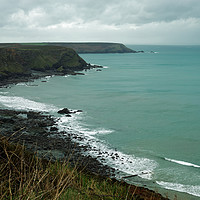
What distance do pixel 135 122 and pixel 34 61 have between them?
210ft

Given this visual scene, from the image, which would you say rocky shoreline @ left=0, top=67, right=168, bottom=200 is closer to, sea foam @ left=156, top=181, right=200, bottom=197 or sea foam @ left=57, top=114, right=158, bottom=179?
sea foam @ left=57, top=114, right=158, bottom=179

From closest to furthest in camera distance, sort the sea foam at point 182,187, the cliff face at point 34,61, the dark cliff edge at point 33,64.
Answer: the sea foam at point 182,187
the dark cliff edge at point 33,64
the cliff face at point 34,61

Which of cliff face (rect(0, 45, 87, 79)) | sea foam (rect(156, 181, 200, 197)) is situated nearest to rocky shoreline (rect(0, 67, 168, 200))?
sea foam (rect(156, 181, 200, 197))

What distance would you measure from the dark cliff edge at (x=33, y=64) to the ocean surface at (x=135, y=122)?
38.5 ft

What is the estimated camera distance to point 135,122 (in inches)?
1419

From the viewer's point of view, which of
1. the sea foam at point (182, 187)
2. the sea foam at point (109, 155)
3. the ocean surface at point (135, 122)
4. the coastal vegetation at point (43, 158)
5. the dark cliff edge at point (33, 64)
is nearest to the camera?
the coastal vegetation at point (43, 158)

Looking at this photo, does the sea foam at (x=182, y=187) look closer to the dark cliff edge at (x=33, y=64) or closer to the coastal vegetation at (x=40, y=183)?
the coastal vegetation at (x=40, y=183)

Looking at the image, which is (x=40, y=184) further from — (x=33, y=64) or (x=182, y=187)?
(x=33, y=64)

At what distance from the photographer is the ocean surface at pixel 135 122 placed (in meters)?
22.6

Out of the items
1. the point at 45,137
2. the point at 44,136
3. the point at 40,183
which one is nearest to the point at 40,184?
the point at 40,183

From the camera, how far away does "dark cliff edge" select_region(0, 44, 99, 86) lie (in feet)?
247

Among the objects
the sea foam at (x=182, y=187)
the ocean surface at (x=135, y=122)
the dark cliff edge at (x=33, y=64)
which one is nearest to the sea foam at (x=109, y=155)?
the ocean surface at (x=135, y=122)

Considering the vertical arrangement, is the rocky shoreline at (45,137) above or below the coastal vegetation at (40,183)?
below

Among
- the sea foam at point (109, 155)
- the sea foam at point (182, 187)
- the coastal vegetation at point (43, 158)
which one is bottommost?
the sea foam at point (182, 187)
